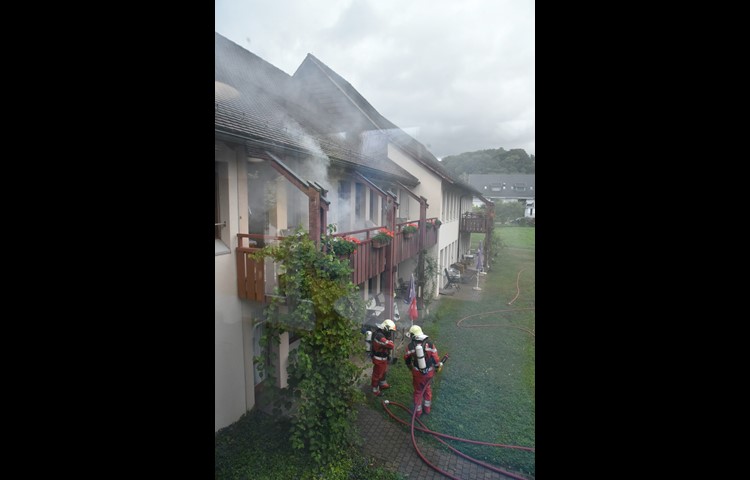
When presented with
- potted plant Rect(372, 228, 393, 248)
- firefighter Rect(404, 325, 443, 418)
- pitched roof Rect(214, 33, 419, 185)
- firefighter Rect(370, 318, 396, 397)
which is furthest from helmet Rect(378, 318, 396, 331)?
pitched roof Rect(214, 33, 419, 185)

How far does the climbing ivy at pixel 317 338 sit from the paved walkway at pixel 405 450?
9 centimetres

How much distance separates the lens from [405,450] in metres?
1.56

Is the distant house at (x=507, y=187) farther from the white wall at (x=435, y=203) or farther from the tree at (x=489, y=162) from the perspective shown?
the white wall at (x=435, y=203)

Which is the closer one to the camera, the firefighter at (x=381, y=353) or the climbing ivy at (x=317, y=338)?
the climbing ivy at (x=317, y=338)

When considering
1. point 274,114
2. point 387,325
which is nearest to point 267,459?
point 387,325

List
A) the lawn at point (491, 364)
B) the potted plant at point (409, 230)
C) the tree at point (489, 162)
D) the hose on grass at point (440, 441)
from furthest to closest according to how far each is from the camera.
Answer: the potted plant at point (409, 230) → the hose on grass at point (440, 441) → the lawn at point (491, 364) → the tree at point (489, 162)

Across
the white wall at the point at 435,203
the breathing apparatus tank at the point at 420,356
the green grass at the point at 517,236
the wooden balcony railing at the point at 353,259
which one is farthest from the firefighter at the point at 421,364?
the green grass at the point at 517,236

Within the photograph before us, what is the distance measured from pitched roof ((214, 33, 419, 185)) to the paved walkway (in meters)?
0.84

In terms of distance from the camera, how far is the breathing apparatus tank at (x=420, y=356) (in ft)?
5.26
